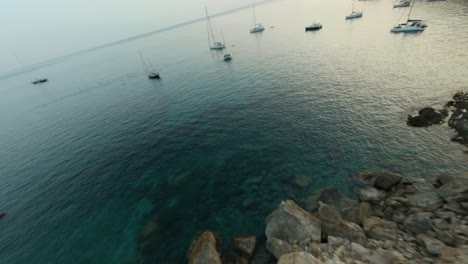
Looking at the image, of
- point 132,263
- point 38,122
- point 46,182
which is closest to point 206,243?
point 132,263

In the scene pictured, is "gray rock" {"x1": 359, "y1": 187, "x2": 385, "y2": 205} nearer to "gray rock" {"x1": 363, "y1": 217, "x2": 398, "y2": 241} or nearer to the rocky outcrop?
"gray rock" {"x1": 363, "y1": 217, "x2": 398, "y2": 241}

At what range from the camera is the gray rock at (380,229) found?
60.7 ft

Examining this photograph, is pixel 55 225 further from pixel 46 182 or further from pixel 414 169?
pixel 414 169

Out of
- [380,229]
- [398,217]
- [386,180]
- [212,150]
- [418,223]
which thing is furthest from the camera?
[212,150]

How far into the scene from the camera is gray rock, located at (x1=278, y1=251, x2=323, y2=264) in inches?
640

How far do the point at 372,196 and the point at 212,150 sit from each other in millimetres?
25989

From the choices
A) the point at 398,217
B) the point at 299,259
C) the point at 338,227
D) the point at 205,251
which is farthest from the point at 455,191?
the point at 205,251

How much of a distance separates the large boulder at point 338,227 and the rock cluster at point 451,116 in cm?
2527

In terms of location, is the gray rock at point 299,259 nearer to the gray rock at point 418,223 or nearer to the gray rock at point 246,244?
the gray rock at point 246,244

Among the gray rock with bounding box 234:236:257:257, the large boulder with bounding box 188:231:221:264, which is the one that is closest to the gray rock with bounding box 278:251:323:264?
the gray rock with bounding box 234:236:257:257

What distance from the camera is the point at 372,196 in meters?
23.6

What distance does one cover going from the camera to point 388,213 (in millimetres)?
21359

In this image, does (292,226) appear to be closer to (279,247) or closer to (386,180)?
(279,247)

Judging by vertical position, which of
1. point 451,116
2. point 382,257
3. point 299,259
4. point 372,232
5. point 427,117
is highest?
point 299,259
